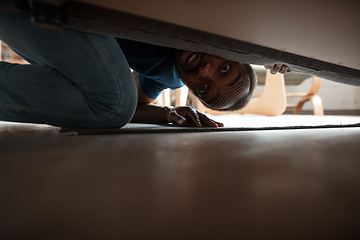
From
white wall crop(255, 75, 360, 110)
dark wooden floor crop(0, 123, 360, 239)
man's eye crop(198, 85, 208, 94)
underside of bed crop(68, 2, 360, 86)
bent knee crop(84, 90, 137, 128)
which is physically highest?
white wall crop(255, 75, 360, 110)

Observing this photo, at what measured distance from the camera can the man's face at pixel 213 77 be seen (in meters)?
0.64

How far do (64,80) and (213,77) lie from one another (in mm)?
414

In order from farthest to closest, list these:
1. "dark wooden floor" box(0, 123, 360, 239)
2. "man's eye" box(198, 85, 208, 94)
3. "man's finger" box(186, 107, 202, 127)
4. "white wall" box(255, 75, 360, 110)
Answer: "white wall" box(255, 75, 360, 110) < "man's eye" box(198, 85, 208, 94) < "man's finger" box(186, 107, 202, 127) < "dark wooden floor" box(0, 123, 360, 239)

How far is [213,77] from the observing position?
0.68 m

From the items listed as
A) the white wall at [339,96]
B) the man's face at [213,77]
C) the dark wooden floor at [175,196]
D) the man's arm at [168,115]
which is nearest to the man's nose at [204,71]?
the man's face at [213,77]

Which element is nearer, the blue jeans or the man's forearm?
the blue jeans

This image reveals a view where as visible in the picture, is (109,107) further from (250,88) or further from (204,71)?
(250,88)

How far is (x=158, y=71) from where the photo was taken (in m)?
0.72

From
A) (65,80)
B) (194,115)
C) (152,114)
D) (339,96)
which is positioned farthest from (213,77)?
(339,96)

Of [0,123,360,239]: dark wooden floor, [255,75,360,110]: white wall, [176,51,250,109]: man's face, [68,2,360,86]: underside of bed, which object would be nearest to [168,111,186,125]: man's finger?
[176,51,250,109]: man's face

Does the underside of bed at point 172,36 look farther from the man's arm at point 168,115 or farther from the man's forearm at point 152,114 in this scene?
the man's forearm at point 152,114

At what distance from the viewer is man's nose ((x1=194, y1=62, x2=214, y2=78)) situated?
64 centimetres

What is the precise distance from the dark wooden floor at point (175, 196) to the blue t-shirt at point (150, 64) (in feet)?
1.48

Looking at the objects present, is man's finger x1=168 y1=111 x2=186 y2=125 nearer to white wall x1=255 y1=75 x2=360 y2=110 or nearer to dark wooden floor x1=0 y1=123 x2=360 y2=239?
dark wooden floor x1=0 y1=123 x2=360 y2=239
